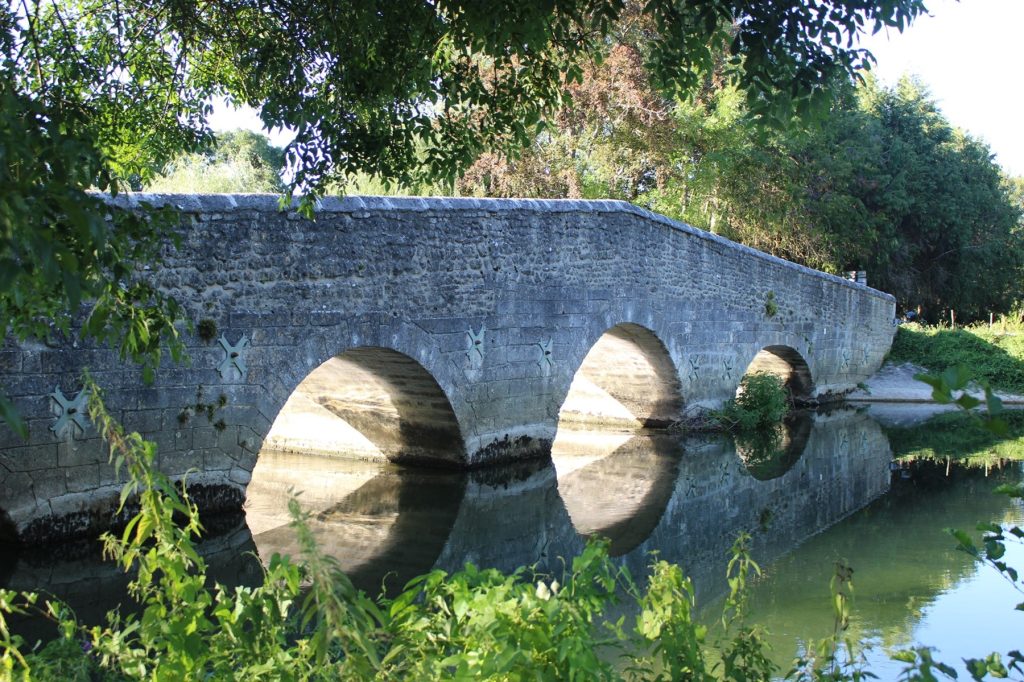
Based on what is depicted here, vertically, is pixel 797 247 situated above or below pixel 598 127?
below

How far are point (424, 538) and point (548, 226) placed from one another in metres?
3.75

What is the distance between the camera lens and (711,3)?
12.8ft

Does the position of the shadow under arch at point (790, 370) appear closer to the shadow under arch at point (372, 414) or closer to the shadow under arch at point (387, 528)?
the shadow under arch at point (372, 414)

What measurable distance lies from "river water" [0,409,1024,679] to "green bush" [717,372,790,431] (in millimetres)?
885

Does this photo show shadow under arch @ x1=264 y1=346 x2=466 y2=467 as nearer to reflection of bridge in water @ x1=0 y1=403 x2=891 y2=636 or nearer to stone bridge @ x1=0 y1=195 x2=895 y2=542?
stone bridge @ x1=0 y1=195 x2=895 y2=542

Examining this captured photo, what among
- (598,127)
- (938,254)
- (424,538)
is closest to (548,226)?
(424,538)

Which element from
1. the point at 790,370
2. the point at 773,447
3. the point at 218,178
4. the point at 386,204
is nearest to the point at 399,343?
the point at 386,204

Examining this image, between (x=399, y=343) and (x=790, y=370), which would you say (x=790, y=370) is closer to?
(x=790, y=370)

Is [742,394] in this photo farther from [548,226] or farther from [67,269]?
[67,269]

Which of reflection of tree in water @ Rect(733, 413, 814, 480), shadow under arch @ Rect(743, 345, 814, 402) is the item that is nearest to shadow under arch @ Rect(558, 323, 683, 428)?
reflection of tree in water @ Rect(733, 413, 814, 480)

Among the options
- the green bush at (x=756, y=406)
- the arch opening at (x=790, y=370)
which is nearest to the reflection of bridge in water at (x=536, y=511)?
the green bush at (x=756, y=406)

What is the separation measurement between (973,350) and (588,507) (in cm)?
1376

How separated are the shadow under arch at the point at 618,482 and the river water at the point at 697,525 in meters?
0.03

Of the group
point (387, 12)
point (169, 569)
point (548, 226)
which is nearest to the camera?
point (169, 569)
